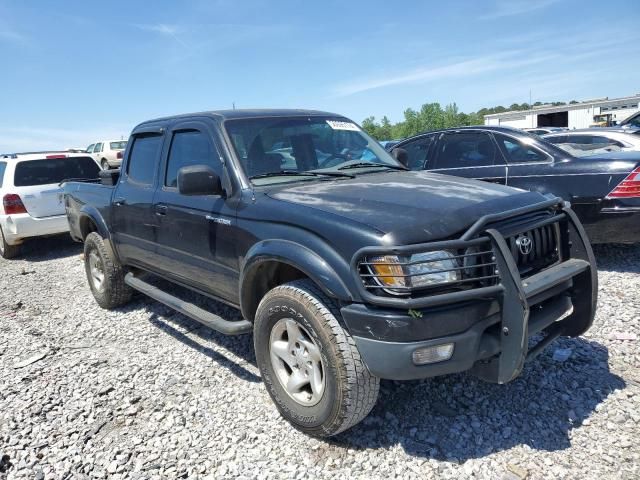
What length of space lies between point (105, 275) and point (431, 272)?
161 inches

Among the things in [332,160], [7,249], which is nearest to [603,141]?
[332,160]

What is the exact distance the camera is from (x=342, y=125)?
420 cm

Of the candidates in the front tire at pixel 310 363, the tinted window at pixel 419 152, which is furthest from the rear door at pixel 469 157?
the front tire at pixel 310 363

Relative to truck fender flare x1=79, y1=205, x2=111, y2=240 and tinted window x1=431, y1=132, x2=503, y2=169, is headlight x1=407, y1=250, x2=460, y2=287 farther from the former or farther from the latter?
tinted window x1=431, y1=132, x2=503, y2=169

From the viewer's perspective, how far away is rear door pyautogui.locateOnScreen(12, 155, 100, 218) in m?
8.05

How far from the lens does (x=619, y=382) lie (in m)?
3.22

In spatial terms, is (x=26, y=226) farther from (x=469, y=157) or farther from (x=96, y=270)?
(x=469, y=157)

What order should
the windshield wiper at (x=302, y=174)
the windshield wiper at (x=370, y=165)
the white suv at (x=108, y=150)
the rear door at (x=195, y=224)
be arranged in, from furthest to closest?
the white suv at (x=108, y=150)
the windshield wiper at (x=370, y=165)
the windshield wiper at (x=302, y=174)
the rear door at (x=195, y=224)

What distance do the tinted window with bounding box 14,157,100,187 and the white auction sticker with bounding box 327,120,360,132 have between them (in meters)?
6.40

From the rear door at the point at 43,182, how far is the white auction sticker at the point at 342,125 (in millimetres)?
6129

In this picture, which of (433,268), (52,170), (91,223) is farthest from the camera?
(52,170)

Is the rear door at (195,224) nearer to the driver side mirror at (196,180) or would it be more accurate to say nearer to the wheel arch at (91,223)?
the driver side mirror at (196,180)

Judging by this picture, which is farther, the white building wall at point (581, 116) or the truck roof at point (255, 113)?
the white building wall at point (581, 116)

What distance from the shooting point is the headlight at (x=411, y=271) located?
233 cm
